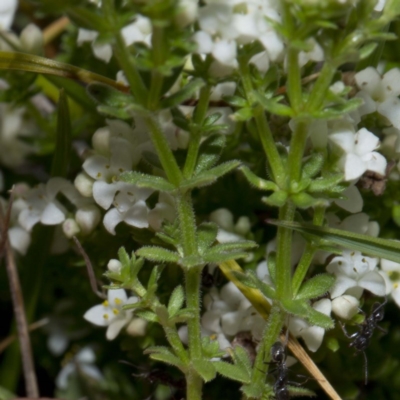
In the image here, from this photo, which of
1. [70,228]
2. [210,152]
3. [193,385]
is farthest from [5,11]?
[193,385]

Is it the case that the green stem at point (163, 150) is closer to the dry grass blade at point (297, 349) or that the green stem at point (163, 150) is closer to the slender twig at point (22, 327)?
the dry grass blade at point (297, 349)

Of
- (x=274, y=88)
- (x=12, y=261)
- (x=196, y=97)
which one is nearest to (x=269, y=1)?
(x=274, y=88)

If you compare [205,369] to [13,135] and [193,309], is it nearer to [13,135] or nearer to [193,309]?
[193,309]

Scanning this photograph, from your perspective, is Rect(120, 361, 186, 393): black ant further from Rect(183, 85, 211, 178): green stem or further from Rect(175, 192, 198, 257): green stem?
Rect(183, 85, 211, 178): green stem

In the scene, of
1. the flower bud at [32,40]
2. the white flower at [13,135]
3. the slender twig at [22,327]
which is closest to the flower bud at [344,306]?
the slender twig at [22,327]

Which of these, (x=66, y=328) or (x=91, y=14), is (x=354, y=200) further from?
(x=66, y=328)
